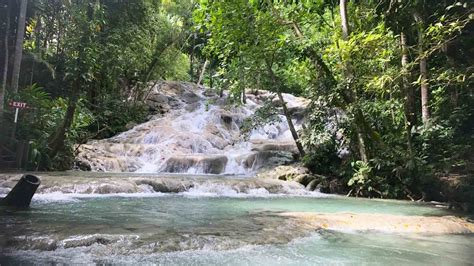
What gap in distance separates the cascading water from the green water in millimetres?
8682

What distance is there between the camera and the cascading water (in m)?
16.5

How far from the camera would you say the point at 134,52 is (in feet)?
61.2

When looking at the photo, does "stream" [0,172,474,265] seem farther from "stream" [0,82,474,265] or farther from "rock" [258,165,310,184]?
"rock" [258,165,310,184]

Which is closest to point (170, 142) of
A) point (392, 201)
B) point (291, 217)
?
point (392, 201)

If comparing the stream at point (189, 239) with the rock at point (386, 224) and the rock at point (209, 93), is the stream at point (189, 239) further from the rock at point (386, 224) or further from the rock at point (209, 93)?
the rock at point (209, 93)

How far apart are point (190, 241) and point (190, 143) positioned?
14.8 meters

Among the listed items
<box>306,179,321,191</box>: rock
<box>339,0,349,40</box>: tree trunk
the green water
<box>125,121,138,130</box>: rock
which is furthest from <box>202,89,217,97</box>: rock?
the green water

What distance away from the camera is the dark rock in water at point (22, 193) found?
22.6 ft

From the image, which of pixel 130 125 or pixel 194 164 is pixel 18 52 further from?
Result: pixel 130 125

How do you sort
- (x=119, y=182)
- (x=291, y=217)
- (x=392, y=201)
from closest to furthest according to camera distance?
(x=291, y=217) → (x=119, y=182) → (x=392, y=201)

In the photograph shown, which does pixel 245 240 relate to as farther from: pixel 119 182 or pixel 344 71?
pixel 344 71

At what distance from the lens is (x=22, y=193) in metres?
6.90

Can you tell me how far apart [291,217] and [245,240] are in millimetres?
2103

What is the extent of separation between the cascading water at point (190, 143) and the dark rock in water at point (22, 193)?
8.16 m
